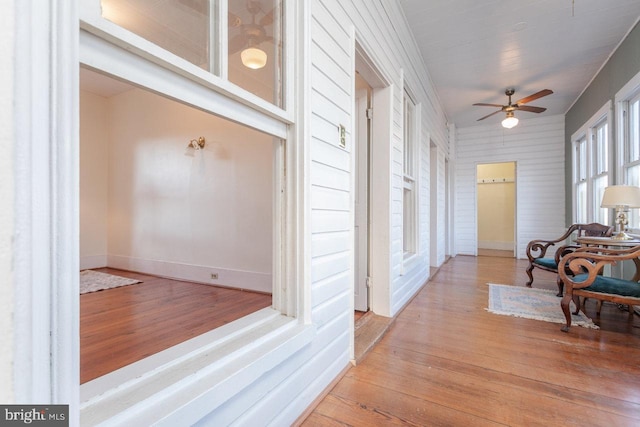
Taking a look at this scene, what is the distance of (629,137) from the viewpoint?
3.25 metres

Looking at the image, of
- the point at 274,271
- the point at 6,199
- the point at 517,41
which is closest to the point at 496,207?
the point at 517,41

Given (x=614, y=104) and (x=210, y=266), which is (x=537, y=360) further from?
(x=614, y=104)

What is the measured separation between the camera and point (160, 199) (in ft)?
13.2

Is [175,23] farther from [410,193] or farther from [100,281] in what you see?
[100,281]

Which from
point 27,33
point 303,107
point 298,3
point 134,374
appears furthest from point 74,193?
point 298,3

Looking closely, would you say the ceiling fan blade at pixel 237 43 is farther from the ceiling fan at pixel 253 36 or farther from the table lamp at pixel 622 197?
the table lamp at pixel 622 197

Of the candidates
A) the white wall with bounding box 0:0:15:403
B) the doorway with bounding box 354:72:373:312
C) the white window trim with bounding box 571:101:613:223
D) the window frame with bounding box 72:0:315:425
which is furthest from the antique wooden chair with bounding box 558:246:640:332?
the white wall with bounding box 0:0:15:403

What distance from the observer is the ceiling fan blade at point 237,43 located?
1080mm

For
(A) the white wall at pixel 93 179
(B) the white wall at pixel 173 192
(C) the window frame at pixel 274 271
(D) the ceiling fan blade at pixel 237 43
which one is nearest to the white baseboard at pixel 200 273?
(B) the white wall at pixel 173 192

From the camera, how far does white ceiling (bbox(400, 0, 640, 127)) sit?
110 inches

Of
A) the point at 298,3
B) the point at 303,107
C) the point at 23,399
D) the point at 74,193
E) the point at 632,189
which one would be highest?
the point at 298,3

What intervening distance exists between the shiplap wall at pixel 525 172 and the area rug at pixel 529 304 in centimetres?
290

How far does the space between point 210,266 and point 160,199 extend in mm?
1291

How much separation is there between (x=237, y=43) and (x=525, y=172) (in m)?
6.59
